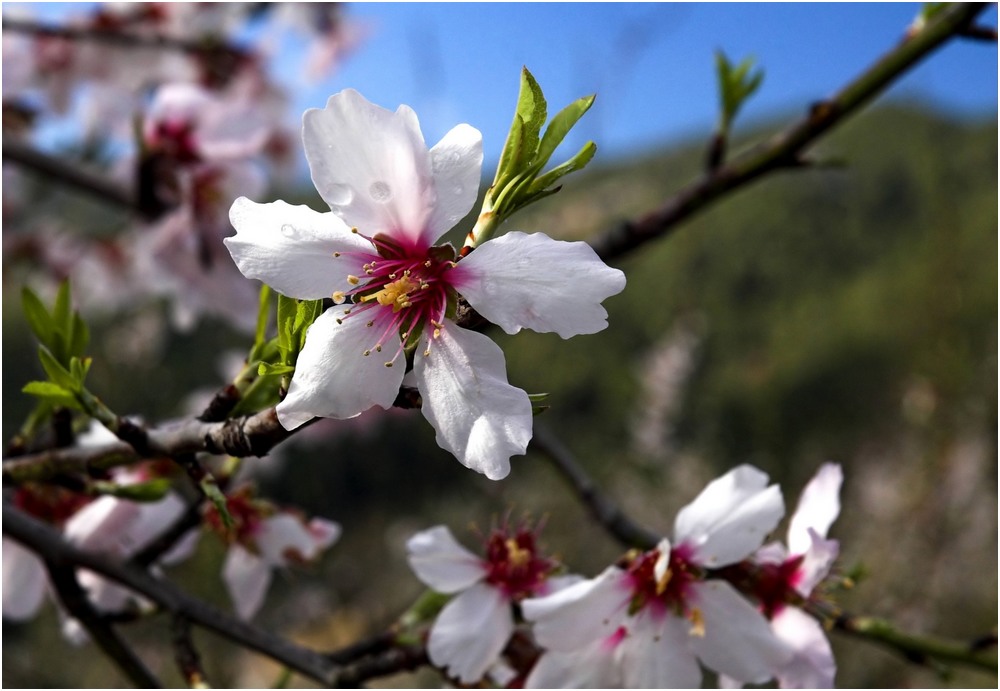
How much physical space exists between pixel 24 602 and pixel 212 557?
1.33 metres

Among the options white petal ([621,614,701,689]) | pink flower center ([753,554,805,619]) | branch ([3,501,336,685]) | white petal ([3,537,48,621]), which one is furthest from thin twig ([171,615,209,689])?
pink flower center ([753,554,805,619])

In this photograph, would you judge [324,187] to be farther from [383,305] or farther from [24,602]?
[24,602]

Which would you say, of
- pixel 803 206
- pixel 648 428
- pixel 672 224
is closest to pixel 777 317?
pixel 803 206

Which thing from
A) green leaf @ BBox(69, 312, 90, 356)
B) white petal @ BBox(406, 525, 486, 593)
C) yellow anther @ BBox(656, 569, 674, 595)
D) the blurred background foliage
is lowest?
the blurred background foliage

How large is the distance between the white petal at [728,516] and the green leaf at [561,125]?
0.32 meters

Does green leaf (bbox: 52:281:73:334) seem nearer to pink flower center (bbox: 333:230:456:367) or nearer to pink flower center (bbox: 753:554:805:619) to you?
pink flower center (bbox: 333:230:456:367)

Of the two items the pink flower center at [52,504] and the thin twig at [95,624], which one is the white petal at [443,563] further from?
the pink flower center at [52,504]

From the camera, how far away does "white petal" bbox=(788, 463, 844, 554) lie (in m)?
0.69

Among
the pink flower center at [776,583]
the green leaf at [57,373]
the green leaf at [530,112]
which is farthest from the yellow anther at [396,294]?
the pink flower center at [776,583]

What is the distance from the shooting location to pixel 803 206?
2792 centimetres

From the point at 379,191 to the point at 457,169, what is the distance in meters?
0.05

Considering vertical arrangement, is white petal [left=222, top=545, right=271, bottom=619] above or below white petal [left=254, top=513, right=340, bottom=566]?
below

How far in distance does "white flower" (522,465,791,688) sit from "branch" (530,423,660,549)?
2.4 inches

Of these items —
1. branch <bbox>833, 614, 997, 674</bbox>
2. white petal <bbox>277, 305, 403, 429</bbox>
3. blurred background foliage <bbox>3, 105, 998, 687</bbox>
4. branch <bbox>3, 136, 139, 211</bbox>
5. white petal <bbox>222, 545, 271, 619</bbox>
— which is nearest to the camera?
white petal <bbox>277, 305, 403, 429</bbox>
